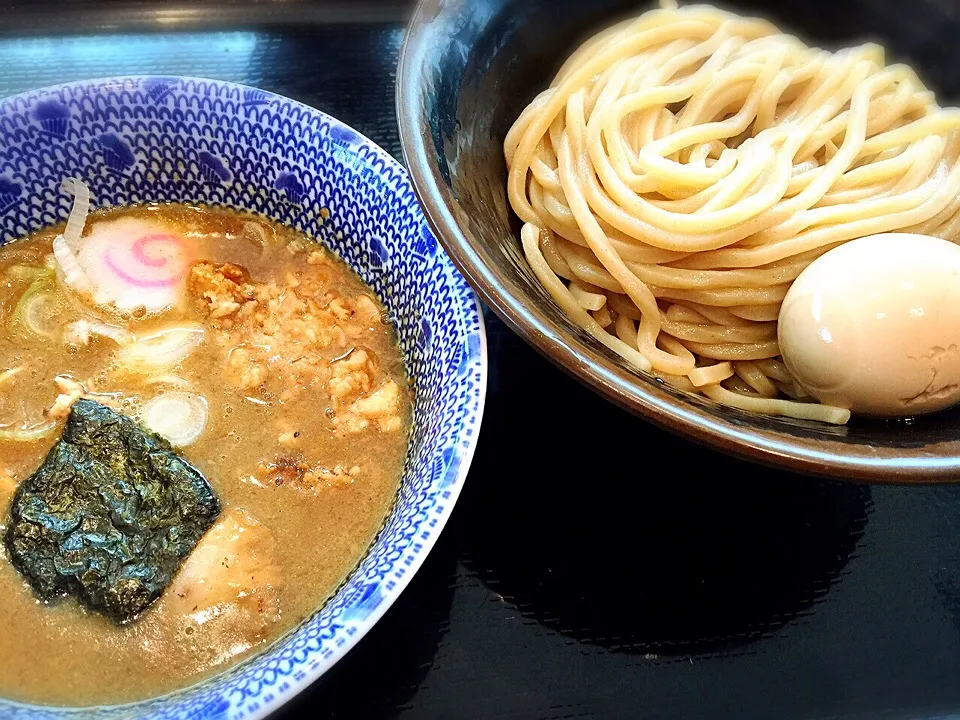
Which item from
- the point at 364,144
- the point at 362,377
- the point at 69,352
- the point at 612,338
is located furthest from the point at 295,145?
the point at 612,338

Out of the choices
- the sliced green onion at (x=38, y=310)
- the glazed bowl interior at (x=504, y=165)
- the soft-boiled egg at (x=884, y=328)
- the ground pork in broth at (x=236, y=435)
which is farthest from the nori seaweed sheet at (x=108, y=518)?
the soft-boiled egg at (x=884, y=328)

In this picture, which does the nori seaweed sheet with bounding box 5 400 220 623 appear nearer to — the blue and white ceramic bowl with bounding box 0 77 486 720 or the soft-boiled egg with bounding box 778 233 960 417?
the blue and white ceramic bowl with bounding box 0 77 486 720

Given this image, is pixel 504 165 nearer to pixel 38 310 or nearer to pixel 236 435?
pixel 236 435

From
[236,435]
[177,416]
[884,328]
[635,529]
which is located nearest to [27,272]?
[177,416]

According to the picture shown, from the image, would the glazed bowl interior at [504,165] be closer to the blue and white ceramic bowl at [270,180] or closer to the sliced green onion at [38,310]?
the blue and white ceramic bowl at [270,180]

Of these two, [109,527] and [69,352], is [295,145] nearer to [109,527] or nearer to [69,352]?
[69,352]

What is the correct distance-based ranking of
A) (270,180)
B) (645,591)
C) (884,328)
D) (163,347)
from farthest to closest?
(270,180), (163,347), (645,591), (884,328)
